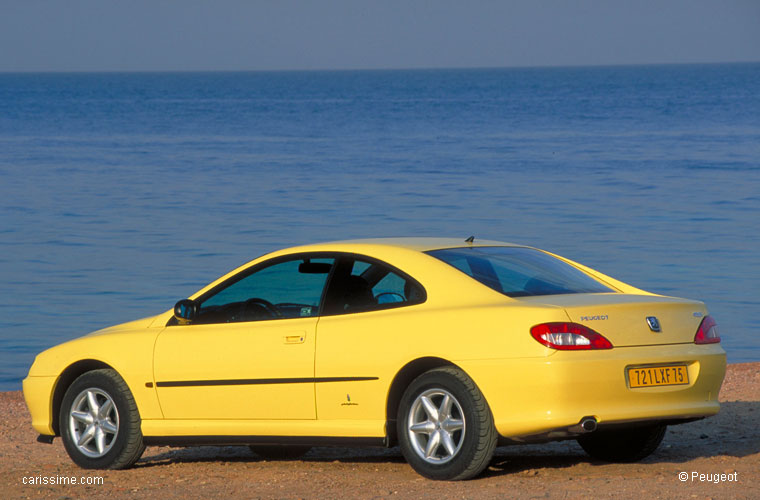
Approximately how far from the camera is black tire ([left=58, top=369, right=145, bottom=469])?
8.10 meters

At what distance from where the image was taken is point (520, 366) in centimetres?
670

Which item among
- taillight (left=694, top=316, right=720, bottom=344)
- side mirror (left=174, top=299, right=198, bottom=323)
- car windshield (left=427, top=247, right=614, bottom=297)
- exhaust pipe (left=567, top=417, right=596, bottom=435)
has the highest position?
car windshield (left=427, top=247, right=614, bottom=297)

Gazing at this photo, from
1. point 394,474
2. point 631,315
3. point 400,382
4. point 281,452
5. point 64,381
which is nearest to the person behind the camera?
point 631,315

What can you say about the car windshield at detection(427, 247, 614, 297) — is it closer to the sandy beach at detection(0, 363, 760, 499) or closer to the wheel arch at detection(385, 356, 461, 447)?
the wheel arch at detection(385, 356, 461, 447)

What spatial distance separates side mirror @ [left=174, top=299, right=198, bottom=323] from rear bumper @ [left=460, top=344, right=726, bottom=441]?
185cm

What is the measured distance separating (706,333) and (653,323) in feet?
1.41

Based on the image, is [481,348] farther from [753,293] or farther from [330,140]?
[330,140]

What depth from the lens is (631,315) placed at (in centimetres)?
688

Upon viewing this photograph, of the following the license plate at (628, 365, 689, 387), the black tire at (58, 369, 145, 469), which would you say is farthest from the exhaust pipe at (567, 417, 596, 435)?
the black tire at (58, 369, 145, 469)

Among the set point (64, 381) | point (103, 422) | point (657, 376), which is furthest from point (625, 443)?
point (64, 381)

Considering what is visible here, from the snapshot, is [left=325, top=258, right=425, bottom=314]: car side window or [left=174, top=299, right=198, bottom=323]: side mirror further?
[left=174, top=299, right=198, bottom=323]: side mirror

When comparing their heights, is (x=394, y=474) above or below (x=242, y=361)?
below

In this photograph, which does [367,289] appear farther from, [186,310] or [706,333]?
[706,333]

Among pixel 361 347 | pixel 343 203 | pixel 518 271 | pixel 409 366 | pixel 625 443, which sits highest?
pixel 343 203
